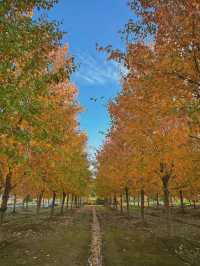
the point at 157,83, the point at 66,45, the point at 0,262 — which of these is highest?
the point at 66,45

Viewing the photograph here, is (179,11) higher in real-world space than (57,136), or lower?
higher

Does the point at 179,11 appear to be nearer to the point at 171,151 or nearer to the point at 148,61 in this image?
the point at 148,61

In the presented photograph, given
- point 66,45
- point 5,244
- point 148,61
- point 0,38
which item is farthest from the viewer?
point 66,45

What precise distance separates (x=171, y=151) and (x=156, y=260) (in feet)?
16.0

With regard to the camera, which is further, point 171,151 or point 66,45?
point 66,45

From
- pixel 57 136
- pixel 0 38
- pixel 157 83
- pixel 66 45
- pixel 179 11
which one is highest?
pixel 66 45

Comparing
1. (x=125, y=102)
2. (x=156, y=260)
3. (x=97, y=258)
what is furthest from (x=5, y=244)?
(x=125, y=102)

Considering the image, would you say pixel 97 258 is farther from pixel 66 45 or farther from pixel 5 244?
pixel 66 45

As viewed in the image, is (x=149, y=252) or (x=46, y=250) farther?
(x=46, y=250)

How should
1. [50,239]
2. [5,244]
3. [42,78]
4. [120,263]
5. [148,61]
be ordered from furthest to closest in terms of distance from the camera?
1. [50,239]
2. [5,244]
3. [120,263]
4. [42,78]
5. [148,61]

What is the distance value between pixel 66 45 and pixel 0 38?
1089 cm

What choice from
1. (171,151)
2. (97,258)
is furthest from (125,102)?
(97,258)

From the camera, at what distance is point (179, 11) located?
745cm

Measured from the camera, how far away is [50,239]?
605 inches
